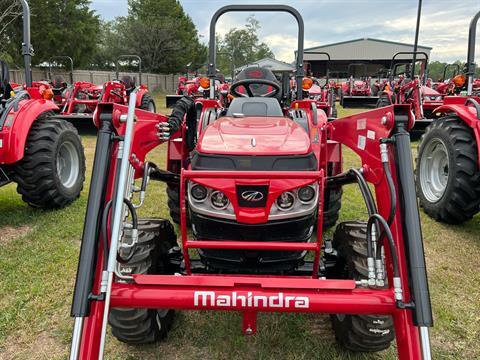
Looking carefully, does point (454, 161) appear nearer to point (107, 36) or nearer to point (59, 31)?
point (59, 31)

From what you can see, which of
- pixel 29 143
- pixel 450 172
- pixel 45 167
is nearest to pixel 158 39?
pixel 29 143

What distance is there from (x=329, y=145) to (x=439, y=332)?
1703 mm

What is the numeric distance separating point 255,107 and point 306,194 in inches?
46.4

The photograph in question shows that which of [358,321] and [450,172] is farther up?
[450,172]

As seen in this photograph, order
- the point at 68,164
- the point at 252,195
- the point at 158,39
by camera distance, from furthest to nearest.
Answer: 1. the point at 158,39
2. the point at 68,164
3. the point at 252,195

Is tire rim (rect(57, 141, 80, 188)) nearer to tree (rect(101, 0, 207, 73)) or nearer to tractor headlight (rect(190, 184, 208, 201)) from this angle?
tractor headlight (rect(190, 184, 208, 201))

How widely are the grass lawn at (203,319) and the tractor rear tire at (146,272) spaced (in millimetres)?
151

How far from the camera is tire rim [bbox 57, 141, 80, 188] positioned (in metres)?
5.18

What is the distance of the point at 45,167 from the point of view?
14.8 feet

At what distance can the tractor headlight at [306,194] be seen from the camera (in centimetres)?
234

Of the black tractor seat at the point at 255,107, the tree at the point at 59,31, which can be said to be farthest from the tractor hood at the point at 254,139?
the tree at the point at 59,31

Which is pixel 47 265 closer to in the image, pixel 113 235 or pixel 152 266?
pixel 152 266

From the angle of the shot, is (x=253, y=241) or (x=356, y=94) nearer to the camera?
(x=253, y=241)

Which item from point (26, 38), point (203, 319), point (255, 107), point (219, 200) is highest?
point (26, 38)
